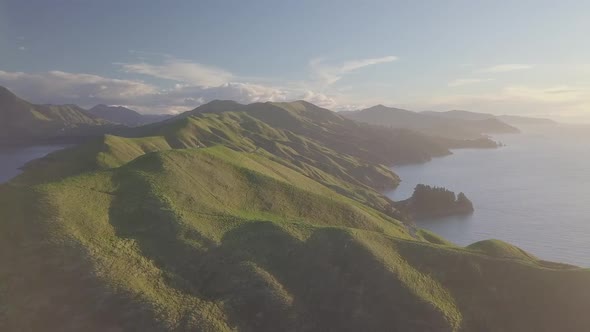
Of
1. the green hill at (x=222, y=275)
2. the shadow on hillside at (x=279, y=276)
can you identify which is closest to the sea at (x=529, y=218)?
the green hill at (x=222, y=275)

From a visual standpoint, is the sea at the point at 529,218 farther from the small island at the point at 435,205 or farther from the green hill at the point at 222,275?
the green hill at the point at 222,275

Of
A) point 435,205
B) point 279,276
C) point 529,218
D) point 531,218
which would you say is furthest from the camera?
point 435,205

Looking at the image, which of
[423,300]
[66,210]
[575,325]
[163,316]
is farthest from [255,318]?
[575,325]

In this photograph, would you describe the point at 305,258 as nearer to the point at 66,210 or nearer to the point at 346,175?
the point at 66,210

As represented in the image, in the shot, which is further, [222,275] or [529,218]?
[529,218]

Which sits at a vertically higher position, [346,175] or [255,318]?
[255,318]

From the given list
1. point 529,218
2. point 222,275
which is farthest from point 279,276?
point 529,218

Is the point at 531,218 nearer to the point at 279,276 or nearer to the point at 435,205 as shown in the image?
the point at 435,205

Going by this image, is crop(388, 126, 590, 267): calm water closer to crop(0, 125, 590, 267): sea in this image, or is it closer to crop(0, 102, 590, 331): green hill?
crop(0, 125, 590, 267): sea
